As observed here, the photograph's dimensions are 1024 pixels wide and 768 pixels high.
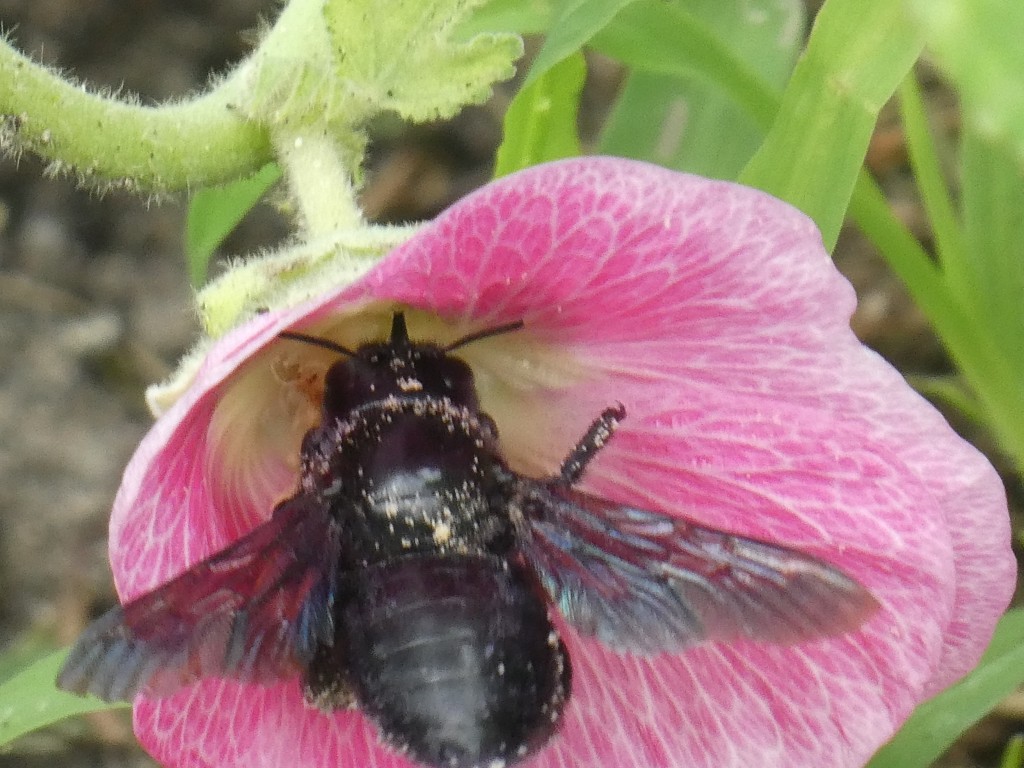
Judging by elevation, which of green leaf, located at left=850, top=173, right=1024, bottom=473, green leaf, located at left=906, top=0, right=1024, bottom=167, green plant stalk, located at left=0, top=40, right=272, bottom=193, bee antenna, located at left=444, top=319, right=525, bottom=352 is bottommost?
green leaf, located at left=850, top=173, right=1024, bottom=473

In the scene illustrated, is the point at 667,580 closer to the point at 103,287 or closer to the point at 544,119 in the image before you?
the point at 544,119

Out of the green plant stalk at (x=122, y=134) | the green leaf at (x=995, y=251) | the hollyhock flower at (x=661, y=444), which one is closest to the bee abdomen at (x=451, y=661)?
the hollyhock flower at (x=661, y=444)

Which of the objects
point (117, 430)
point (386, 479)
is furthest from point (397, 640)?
point (117, 430)

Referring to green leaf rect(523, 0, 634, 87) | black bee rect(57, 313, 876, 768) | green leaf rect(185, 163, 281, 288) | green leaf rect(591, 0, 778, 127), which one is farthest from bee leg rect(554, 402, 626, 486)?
green leaf rect(185, 163, 281, 288)

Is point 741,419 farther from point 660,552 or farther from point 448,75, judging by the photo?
point 448,75

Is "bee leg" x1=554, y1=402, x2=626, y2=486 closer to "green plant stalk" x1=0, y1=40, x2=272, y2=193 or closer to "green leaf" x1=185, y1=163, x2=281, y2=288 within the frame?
"green plant stalk" x1=0, y1=40, x2=272, y2=193

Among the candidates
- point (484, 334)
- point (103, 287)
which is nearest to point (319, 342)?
point (484, 334)
